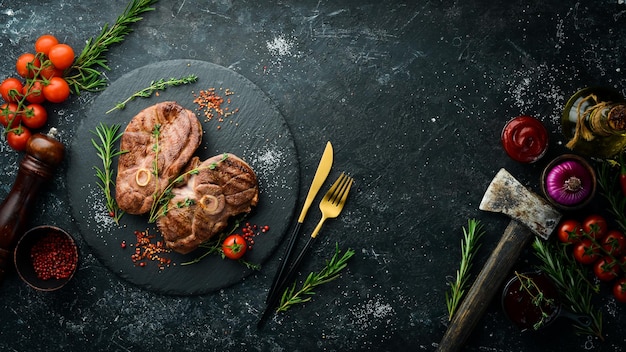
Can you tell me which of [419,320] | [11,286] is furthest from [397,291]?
[11,286]

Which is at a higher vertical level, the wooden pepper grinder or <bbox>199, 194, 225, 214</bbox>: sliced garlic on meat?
<bbox>199, 194, 225, 214</bbox>: sliced garlic on meat

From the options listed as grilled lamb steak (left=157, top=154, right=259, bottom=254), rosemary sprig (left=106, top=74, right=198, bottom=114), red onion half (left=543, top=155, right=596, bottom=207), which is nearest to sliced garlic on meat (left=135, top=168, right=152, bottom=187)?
grilled lamb steak (left=157, top=154, right=259, bottom=254)

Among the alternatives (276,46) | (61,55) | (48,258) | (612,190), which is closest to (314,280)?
(276,46)

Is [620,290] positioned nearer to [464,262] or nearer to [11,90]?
[464,262]

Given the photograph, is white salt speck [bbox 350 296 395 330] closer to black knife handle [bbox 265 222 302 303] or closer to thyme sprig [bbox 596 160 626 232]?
black knife handle [bbox 265 222 302 303]

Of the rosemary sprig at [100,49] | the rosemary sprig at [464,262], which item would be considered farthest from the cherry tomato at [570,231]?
the rosemary sprig at [100,49]

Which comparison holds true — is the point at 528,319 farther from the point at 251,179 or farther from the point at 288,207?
the point at 251,179
